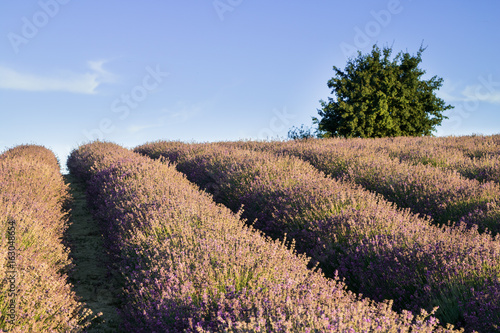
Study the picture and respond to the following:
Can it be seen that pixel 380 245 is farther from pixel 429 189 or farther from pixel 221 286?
pixel 429 189

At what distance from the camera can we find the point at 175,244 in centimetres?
345

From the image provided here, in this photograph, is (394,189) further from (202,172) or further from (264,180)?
(202,172)

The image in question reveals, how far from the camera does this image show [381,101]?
21.0m

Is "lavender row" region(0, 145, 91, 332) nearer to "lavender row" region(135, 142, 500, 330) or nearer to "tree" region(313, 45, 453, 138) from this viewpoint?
"lavender row" region(135, 142, 500, 330)

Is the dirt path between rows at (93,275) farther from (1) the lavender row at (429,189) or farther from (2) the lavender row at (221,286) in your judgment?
(1) the lavender row at (429,189)

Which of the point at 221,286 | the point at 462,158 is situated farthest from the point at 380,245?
the point at 462,158

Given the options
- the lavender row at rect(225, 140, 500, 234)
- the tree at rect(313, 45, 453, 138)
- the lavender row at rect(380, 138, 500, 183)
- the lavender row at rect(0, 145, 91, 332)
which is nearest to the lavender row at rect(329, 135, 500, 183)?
the lavender row at rect(380, 138, 500, 183)

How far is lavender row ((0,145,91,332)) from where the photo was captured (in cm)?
272

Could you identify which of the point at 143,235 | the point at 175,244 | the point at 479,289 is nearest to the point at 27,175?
the point at 143,235

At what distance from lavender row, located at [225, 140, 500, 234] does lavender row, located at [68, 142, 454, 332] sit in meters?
2.43

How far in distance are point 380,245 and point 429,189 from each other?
A: 2.37 m

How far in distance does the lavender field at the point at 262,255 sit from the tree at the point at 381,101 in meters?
14.4

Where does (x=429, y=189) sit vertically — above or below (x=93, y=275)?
above

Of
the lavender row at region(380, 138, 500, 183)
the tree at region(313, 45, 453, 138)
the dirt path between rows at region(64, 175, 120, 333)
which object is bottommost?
the dirt path between rows at region(64, 175, 120, 333)
